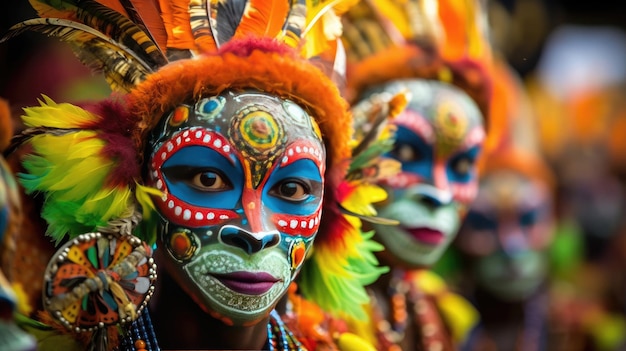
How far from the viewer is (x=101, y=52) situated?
7.80 ft

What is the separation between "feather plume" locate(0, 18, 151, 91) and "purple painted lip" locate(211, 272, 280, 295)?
1.70 ft

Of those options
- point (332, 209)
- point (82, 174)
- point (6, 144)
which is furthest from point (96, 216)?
point (332, 209)

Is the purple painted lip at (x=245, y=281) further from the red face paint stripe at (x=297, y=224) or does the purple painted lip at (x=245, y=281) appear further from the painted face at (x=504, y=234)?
the painted face at (x=504, y=234)

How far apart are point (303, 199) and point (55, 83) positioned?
1447mm

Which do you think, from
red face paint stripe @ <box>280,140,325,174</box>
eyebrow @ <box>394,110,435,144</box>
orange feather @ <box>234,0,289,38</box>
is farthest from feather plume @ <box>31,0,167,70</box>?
eyebrow @ <box>394,110,435,144</box>

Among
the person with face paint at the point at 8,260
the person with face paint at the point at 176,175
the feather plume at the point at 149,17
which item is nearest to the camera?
the person with face paint at the point at 8,260

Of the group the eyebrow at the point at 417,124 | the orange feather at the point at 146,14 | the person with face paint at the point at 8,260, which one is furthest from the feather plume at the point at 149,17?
the eyebrow at the point at 417,124

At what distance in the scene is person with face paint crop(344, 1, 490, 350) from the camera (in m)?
A: 3.40

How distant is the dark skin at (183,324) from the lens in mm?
2477

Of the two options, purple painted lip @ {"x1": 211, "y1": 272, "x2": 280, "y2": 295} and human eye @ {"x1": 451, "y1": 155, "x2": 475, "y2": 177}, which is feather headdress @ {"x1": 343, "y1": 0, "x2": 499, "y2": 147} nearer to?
human eye @ {"x1": 451, "y1": 155, "x2": 475, "y2": 177}

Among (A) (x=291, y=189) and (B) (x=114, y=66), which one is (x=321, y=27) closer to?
(A) (x=291, y=189)

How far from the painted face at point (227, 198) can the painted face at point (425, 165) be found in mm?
982

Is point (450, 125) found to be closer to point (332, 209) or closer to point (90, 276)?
point (332, 209)

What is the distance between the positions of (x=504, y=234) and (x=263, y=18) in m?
2.46
